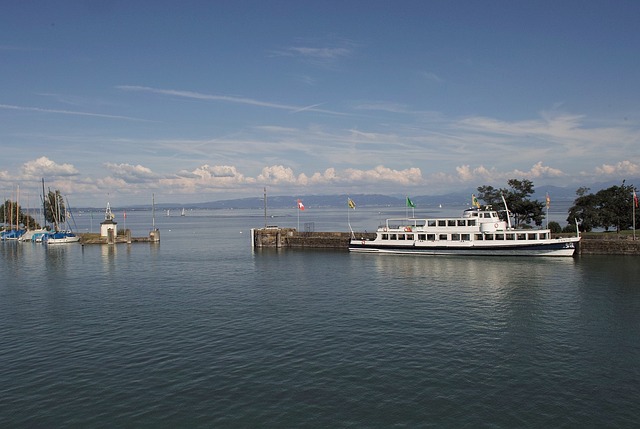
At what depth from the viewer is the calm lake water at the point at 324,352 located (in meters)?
19.5

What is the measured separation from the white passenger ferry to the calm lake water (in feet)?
44.6

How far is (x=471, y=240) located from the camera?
7075 cm

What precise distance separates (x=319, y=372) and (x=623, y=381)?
1373 centimetres

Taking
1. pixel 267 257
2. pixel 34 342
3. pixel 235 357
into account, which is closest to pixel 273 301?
pixel 235 357

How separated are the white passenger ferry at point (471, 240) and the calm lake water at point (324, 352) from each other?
13.6 metres

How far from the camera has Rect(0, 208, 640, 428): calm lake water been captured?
63.9ft

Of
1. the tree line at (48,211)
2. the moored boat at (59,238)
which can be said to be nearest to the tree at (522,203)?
the moored boat at (59,238)

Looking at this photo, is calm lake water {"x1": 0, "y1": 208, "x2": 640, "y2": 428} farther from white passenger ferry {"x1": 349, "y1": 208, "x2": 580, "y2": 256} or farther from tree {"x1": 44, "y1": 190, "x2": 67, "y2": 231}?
tree {"x1": 44, "y1": 190, "x2": 67, "y2": 231}

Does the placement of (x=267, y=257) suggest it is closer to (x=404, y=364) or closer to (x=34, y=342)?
(x=34, y=342)

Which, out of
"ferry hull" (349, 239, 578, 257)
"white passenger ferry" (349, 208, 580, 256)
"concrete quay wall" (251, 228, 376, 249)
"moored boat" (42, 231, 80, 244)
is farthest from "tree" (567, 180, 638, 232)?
"moored boat" (42, 231, 80, 244)

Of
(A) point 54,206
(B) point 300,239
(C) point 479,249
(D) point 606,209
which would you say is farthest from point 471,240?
(A) point 54,206

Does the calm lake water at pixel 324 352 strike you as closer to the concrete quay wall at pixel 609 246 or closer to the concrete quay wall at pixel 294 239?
the concrete quay wall at pixel 609 246

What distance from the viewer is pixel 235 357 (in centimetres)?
2600

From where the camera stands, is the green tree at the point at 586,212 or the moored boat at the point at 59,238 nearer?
the green tree at the point at 586,212
